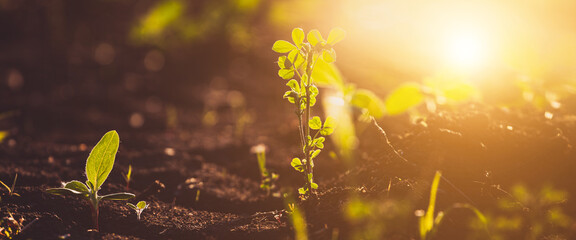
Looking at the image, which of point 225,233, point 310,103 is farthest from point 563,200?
point 225,233

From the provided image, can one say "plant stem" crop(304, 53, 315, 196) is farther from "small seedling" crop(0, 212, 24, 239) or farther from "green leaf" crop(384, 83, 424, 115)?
"small seedling" crop(0, 212, 24, 239)

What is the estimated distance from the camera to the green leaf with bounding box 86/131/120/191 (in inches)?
59.4

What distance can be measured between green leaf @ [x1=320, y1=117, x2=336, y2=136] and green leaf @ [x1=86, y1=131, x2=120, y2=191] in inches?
28.1

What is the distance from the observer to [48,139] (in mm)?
2705

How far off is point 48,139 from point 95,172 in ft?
4.67

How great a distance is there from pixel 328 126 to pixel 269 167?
2.98 feet

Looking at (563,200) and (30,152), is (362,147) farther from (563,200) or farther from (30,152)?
(30,152)

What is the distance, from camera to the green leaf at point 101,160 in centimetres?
151

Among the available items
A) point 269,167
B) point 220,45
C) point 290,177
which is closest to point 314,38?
point 290,177

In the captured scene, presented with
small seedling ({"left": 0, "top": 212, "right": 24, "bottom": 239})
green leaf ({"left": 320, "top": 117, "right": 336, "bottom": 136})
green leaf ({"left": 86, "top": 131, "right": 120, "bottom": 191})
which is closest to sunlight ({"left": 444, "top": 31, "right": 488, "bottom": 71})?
green leaf ({"left": 320, "top": 117, "right": 336, "bottom": 136})

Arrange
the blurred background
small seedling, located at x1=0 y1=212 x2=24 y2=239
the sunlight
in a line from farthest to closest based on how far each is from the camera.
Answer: the blurred background → the sunlight → small seedling, located at x1=0 y1=212 x2=24 y2=239

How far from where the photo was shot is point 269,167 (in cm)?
238

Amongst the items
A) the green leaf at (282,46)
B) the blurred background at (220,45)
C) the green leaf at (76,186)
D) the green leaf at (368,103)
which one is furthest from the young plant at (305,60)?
the blurred background at (220,45)

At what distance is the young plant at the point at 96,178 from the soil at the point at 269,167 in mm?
124
